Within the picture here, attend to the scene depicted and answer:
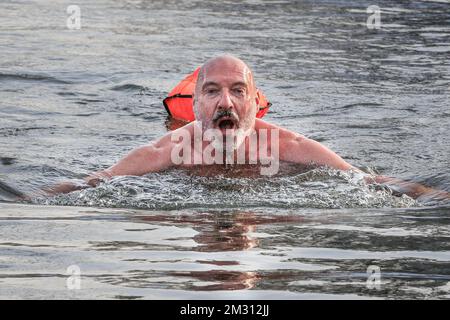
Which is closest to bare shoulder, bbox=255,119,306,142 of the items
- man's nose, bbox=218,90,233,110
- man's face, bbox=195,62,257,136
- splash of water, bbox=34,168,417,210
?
man's face, bbox=195,62,257,136

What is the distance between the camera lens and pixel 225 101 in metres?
7.82

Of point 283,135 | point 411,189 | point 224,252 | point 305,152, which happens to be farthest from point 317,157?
point 224,252

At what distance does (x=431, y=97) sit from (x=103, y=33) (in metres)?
5.42

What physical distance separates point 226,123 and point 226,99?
184mm

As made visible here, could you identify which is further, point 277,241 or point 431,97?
point 431,97

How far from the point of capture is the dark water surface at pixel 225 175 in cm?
516

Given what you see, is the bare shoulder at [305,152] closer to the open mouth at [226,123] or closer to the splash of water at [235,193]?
the splash of water at [235,193]

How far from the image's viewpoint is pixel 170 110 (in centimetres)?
1041

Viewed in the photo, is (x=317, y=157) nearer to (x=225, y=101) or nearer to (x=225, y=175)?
(x=225, y=175)

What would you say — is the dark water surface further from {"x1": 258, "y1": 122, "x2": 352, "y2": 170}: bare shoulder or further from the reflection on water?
{"x1": 258, "y1": 122, "x2": 352, "y2": 170}: bare shoulder

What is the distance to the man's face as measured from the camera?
7.84m

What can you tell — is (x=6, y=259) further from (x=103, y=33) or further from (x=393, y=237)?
(x=103, y=33)

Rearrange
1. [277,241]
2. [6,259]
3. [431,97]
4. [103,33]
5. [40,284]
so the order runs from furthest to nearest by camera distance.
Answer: [103,33] < [431,97] < [277,241] < [6,259] < [40,284]

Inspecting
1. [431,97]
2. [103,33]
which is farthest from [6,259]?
[103,33]
